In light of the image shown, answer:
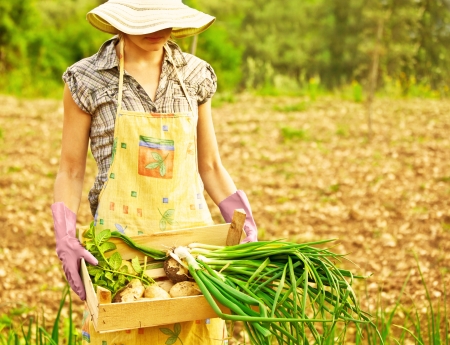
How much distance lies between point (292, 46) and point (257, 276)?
23.9 meters

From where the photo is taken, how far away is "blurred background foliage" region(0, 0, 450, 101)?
9.84 meters

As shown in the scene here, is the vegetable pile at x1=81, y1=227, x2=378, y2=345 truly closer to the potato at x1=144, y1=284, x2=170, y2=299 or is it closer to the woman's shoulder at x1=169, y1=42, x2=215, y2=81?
the potato at x1=144, y1=284, x2=170, y2=299

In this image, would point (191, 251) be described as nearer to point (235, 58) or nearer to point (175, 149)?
point (175, 149)

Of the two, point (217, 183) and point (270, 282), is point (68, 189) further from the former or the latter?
point (270, 282)

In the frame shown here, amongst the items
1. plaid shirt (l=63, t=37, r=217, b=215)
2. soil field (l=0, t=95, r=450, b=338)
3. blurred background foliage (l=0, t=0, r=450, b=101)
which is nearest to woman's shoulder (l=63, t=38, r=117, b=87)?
plaid shirt (l=63, t=37, r=217, b=215)

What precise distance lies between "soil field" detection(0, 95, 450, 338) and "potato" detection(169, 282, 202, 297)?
7.97ft

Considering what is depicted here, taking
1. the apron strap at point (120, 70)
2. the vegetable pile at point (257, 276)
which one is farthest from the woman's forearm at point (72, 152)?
the vegetable pile at point (257, 276)

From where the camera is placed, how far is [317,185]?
6641mm

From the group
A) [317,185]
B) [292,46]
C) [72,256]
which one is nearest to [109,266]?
[72,256]

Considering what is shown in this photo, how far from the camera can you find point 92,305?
5.61 feet

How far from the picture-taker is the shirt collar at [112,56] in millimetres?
2062

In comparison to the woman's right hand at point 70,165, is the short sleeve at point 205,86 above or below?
above

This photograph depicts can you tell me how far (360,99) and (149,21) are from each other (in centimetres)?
850

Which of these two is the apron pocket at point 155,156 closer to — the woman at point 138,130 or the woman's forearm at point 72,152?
the woman at point 138,130
